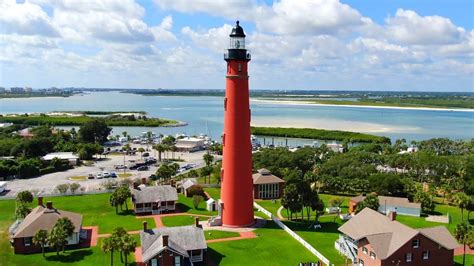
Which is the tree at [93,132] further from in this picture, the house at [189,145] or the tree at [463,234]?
the tree at [463,234]

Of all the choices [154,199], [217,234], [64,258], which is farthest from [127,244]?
[154,199]

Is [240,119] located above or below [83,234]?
above

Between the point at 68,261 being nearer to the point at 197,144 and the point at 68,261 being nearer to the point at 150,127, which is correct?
the point at 197,144

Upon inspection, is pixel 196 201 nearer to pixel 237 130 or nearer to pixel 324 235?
pixel 237 130

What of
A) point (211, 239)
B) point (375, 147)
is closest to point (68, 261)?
point (211, 239)

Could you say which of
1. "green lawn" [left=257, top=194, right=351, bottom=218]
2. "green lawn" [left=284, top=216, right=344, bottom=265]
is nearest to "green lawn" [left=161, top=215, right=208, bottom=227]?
"green lawn" [left=257, top=194, right=351, bottom=218]

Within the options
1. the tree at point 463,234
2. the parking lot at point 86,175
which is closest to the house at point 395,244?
the tree at point 463,234
